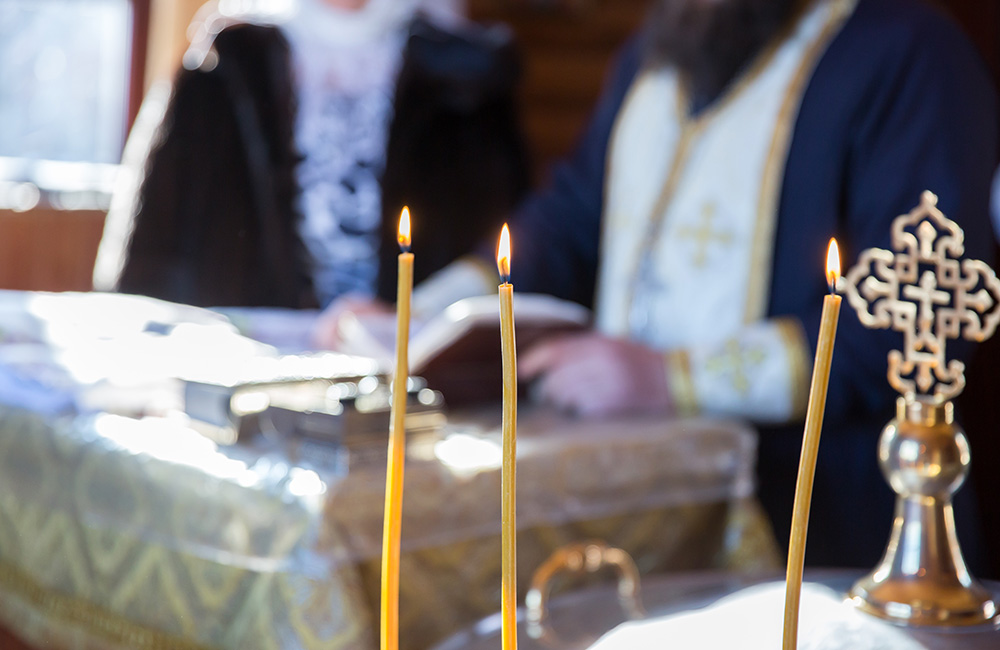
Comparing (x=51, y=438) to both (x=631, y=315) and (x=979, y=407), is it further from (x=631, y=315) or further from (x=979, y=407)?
(x=979, y=407)

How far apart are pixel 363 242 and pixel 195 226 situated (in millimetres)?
415

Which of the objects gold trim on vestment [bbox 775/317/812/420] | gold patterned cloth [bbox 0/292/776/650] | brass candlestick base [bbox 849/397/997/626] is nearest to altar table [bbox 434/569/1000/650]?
brass candlestick base [bbox 849/397/997/626]

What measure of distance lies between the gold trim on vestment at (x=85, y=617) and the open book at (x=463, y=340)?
42 cm

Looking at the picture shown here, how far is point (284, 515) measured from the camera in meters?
0.91

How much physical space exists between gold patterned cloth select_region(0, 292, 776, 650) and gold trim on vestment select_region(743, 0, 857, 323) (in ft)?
1.25

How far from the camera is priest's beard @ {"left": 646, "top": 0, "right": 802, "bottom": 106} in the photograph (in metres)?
1.78

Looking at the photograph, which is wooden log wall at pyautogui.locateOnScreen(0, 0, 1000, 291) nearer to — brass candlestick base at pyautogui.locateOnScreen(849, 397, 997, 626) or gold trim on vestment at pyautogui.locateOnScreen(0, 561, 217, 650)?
gold trim on vestment at pyautogui.locateOnScreen(0, 561, 217, 650)

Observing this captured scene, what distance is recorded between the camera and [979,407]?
1803mm

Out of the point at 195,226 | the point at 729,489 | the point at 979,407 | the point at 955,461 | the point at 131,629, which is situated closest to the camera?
the point at 955,461

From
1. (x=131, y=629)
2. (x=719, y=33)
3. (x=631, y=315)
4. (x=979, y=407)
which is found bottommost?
(x=131, y=629)

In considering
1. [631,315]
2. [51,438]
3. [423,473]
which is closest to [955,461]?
[423,473]

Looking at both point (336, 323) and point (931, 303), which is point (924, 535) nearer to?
point (931, 303)

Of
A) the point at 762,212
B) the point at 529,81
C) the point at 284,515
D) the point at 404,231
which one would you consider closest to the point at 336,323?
the point at 762,212

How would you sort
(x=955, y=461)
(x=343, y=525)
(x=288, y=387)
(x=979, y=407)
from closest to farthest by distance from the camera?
1. (x=955, y=461)
2. (x=343, y=525)
3. (x=288, y=387)
4. (x=979, y=407)
